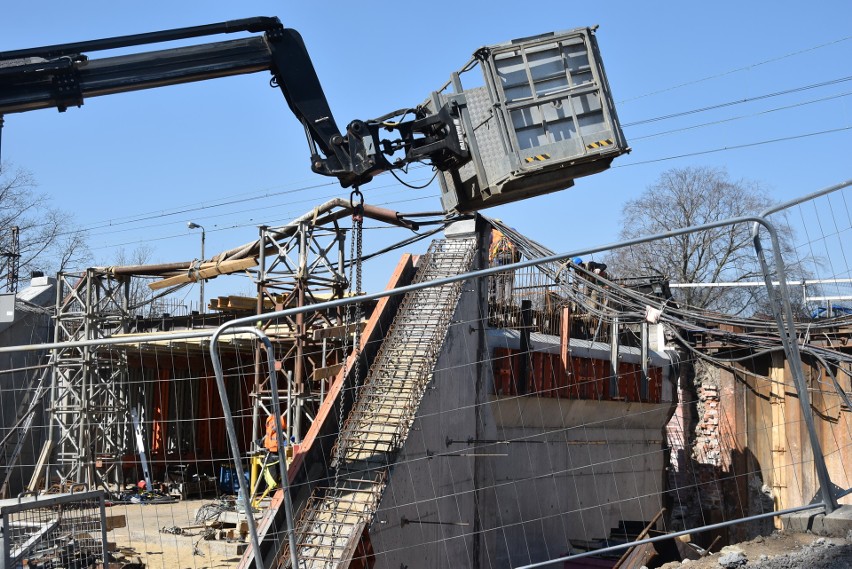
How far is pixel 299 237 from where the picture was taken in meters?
17.2

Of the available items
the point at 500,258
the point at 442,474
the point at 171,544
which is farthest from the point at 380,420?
the point at 171,544

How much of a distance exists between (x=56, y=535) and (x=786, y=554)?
8457 mm

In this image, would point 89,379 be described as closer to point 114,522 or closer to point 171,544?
point 171,544

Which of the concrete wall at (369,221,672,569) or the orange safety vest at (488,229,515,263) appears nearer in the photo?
the concrete wall at (369,221,672,569)

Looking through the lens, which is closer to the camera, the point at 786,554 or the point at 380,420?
the point at 786,554

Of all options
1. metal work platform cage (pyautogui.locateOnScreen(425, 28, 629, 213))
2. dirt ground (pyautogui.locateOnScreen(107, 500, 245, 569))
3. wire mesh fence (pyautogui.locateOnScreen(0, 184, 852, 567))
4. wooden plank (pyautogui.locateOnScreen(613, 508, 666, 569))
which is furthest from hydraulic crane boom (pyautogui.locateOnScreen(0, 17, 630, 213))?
dirt ground (pyautogui.locateOnScreen(107, 500, 245, 569))

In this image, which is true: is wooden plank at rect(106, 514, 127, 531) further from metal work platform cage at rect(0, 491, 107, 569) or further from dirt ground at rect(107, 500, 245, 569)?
dirt ground at rect(107, 500, 245, 569)

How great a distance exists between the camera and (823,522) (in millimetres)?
6797

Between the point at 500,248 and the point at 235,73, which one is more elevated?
the point at 235,73

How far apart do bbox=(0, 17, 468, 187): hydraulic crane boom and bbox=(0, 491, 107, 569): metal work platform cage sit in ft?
14.5

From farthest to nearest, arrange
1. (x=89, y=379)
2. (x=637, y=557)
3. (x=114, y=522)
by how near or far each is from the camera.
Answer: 1. (x=89, y=379)
2. (x=114, y=522)
3. (x=637, y=557)

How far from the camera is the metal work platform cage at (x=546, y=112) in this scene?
397 inches

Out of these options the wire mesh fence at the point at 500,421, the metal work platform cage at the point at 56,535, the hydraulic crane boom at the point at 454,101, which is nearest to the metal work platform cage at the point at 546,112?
the hydraulic crane boom at the point at 454,101

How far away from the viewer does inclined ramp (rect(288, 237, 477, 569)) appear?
1048cm
